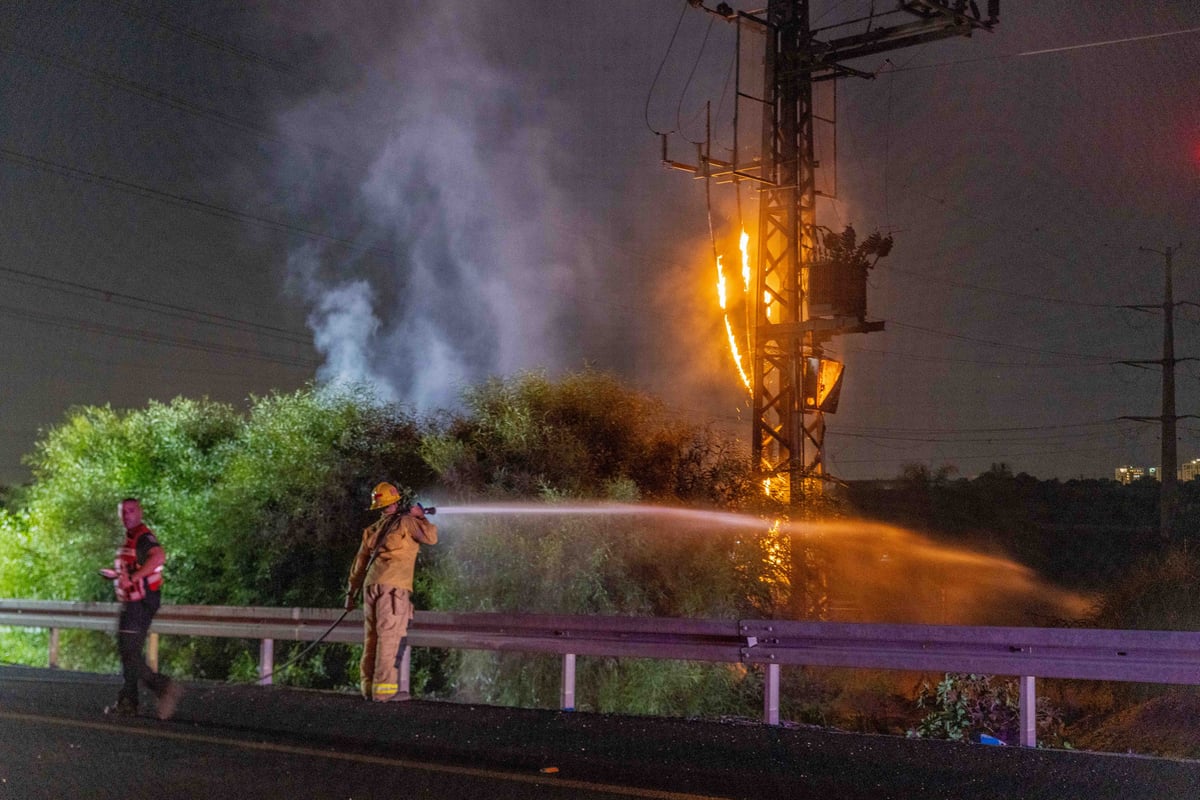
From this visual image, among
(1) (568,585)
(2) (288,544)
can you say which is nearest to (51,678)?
(2) (288,544)

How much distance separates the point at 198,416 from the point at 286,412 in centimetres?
293

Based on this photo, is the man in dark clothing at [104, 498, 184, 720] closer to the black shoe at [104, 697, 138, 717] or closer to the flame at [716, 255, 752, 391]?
the black shoe at [104, 697, 138, 717]

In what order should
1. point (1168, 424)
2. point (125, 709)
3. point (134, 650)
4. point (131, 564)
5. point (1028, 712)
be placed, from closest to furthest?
1. point (1028, 712)
2. point (125, 709)
3. point (134, 650)
4. point (131, 564)
5. point (1168, 424)

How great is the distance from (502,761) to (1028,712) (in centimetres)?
376

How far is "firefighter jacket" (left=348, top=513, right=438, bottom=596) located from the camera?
1066 centimetres

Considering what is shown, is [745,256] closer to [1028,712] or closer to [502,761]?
[1028,712]

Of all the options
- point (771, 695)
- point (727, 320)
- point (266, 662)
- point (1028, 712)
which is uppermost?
point (727, 320)

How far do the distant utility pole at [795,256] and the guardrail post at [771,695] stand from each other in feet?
32.3

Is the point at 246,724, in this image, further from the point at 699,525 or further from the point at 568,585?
the point at 699,525

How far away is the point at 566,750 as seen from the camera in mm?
8547

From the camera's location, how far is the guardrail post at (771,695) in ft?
32.0

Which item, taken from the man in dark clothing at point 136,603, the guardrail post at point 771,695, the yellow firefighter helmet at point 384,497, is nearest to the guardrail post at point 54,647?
the man in dark clothing at point 136,603

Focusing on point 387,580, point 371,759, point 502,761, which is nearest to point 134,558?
point 387,580

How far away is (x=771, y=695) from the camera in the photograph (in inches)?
388
